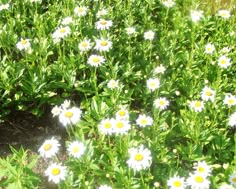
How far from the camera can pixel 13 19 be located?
15.5 feet

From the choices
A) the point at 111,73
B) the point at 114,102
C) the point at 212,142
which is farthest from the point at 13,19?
the point at 212,142

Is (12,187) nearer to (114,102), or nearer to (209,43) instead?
(114,102)

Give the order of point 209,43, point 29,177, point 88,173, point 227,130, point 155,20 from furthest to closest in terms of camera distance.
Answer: point 155,20 → point 209,43 → point 227,130 → point 88,173 → point 29,177

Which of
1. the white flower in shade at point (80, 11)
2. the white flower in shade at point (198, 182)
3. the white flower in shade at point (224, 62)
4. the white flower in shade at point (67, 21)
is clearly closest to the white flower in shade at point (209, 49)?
the white flower in shade at point (224, 62)

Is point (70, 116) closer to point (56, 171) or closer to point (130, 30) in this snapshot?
point (56, 171)

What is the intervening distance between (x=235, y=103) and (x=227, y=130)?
28cm

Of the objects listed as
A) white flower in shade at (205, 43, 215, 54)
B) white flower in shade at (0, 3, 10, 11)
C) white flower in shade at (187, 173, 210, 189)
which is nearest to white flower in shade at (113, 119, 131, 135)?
white flower in shade at (187, 173, 210, 189)

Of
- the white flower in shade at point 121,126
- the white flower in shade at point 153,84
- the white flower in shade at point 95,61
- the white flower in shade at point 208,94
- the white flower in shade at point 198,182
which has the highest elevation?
the white flower in shade at point 95,61

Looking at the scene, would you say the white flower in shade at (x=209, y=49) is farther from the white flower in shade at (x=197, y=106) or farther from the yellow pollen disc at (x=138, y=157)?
the yellow pollen disc at (x=138, y=157)

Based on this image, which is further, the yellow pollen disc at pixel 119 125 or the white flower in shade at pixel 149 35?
the white flower in shade at pixel 149 35

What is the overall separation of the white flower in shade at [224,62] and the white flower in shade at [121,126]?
142 centimetres

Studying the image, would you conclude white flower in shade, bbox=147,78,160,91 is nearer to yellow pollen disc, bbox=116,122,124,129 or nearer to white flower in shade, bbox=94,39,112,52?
white flower in shade, bbox=94,39,112,52

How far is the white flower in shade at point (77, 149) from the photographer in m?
3.19

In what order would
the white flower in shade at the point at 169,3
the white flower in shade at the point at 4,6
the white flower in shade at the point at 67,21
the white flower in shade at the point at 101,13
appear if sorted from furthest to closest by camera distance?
the white flower in shade at the point at 169,3
the white flower in shade at the point at 101,13
the white flower in shade at the point at 4,6
the white flower in shade at the point at 67,21
